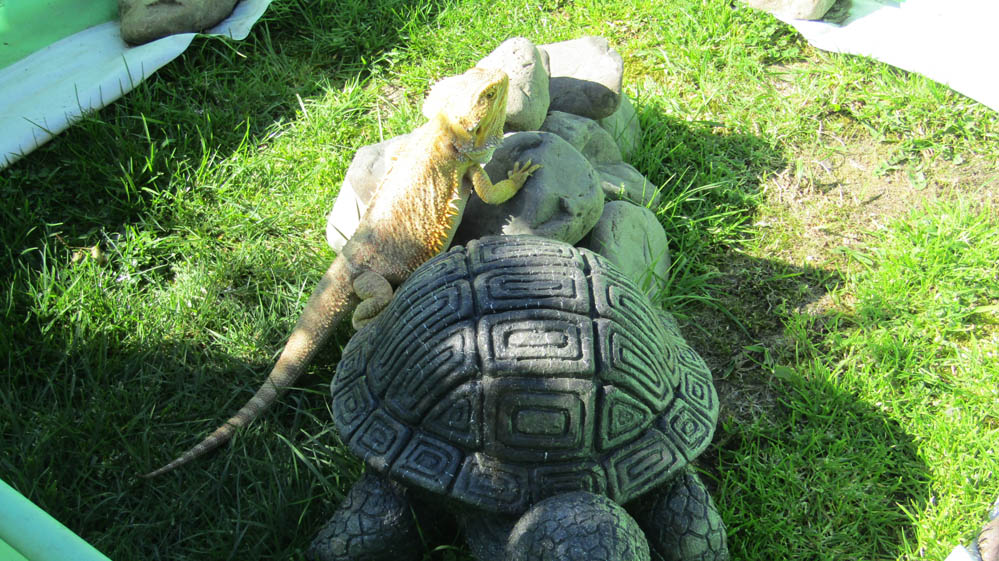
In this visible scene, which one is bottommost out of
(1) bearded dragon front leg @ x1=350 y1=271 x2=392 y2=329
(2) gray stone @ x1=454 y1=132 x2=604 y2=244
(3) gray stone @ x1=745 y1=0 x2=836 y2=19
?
(1) bearded dragon front leg @ x1=350 y1=271 x2=392 y2=329

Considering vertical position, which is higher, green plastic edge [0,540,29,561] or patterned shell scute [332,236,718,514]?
green plastic edge [0,540,29,561]

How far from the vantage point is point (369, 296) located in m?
3.96

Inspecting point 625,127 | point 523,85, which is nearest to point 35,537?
point 523,85

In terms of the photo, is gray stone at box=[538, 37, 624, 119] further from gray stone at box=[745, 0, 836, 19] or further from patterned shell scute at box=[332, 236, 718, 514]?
patterned shell scute at box=[332, 236, 718, 514]

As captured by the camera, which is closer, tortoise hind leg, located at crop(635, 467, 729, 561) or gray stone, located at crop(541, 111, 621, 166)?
tortoise hind leg, located at crop(635, 467, 729, 561)

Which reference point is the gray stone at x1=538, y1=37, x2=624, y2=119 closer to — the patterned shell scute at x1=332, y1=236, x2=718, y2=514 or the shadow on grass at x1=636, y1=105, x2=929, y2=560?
the shadow on grass at x1=636, y1=105, x2=929, y2=560

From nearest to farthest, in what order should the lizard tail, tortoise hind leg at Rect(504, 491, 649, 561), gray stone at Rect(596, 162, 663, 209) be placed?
1. tortoise hind leg at Rect(504, 491, 649, 561)
2. the lizard tail
3. gray stone at Rect(596, 162, 663, 209)

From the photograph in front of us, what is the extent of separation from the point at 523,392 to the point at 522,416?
0.09 m

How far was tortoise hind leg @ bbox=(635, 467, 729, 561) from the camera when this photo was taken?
2916mm

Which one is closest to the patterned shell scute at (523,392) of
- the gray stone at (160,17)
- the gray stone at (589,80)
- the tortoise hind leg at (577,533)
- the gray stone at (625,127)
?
the tortoise hind leg at (577,533)

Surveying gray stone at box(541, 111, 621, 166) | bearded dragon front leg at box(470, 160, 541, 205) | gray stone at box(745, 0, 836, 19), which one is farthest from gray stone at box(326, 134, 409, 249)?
gray stone at box(745, 0, 836, 19)

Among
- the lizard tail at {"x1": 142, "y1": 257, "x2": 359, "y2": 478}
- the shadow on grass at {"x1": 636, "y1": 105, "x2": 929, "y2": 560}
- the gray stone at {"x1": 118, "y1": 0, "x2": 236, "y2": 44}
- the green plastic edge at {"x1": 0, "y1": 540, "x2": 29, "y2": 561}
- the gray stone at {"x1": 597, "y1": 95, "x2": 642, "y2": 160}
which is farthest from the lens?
the gray stone at {"x1": 118, "y1": 0, "x2": 236, "y2": 44}

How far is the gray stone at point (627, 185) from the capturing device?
178 inches

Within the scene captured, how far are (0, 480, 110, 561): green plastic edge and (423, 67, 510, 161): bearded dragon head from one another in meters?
2.57
